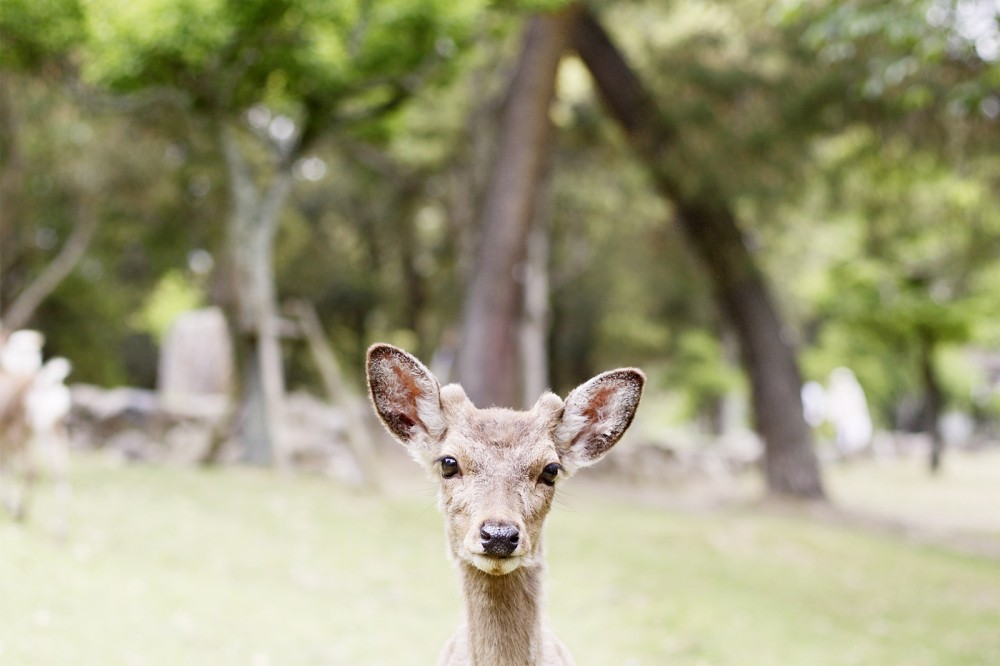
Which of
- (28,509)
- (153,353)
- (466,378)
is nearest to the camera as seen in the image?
(28,509)

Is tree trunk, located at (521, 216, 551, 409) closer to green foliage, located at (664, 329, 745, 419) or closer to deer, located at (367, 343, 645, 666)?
green foliage, located at (664, 329, 745, 419)

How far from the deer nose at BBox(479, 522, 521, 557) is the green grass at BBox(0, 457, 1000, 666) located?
0.95 meters

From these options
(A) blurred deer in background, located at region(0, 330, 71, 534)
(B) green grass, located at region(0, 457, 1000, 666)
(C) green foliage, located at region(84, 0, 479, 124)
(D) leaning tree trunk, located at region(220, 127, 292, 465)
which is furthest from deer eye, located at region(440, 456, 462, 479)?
(D) leaning tree trunk, located at region(220, 127, 292, 465)

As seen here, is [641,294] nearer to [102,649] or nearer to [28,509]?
[28,509]

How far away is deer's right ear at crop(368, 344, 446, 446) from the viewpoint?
11.7 ft

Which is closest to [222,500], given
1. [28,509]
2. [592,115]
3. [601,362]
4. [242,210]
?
[28,509]

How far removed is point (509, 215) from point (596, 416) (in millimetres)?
10303

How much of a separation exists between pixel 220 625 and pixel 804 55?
10.9m

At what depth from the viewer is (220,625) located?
20.7 feet

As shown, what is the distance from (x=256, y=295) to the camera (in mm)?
12117

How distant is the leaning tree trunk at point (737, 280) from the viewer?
14828 millimetres

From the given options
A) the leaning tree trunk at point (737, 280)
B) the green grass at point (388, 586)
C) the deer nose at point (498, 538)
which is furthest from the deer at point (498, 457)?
the leaning tree trunk at point (737, 280)

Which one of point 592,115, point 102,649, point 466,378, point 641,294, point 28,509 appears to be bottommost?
point 102,649

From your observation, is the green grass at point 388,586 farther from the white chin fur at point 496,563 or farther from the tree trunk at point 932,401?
the tree trunk at point 932,401
